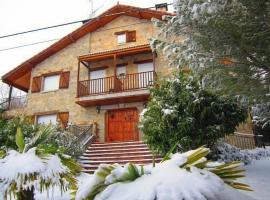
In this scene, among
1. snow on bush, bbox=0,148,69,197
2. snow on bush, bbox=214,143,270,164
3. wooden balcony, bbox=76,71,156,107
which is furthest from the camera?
wooden balcony, bbox=76,71,156,107

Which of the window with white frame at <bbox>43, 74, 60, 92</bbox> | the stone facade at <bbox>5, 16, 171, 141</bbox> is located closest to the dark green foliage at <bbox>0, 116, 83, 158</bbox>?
the stone facade at <bbox>5, 16, 171, 141</bbox>

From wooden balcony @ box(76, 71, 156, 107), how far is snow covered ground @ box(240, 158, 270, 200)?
695 centimetres

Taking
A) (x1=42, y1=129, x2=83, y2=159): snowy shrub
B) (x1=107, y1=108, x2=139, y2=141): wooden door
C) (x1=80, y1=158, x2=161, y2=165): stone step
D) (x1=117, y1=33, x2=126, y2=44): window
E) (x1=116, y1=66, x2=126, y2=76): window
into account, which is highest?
(x1=117, y1=33, x2=126, y2=44): window

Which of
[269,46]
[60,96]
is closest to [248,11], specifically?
[269,46]

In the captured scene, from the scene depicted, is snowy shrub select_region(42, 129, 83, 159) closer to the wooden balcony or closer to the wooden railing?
the wooden balcony

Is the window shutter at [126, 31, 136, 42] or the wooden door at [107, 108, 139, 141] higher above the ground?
the window shutter at [126, 31, 136, 42]

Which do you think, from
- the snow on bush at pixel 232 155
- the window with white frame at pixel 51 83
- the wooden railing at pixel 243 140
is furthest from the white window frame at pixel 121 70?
the snow on bush at pixel 232 155

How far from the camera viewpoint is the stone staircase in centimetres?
1075

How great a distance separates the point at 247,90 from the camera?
6387mm

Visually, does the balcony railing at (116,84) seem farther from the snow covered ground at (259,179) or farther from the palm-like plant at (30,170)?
the palm-like plant at (30,170)

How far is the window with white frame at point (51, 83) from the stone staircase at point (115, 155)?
21.5 ft

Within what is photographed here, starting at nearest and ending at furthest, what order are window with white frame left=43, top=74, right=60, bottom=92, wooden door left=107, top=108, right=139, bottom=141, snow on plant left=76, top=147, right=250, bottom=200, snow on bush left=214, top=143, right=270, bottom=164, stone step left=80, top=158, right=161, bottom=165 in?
1. snow on plant left=76, top=147, right=250, bottom=200
2. snow on bush left=214, top=143, right=270, bottom=164
3. stone step left=80, top=158, right=161, bottom=165
4. wooden door left=107, top=108, right=139, bottom=141
5. window with white frame left=43, top=74, right=60, bottom=92

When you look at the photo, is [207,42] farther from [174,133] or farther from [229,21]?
[174,133]

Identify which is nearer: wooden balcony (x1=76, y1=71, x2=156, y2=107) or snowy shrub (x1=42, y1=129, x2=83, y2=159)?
snowy shrub (x1=42, y1=129, x2=83, y2=159)
